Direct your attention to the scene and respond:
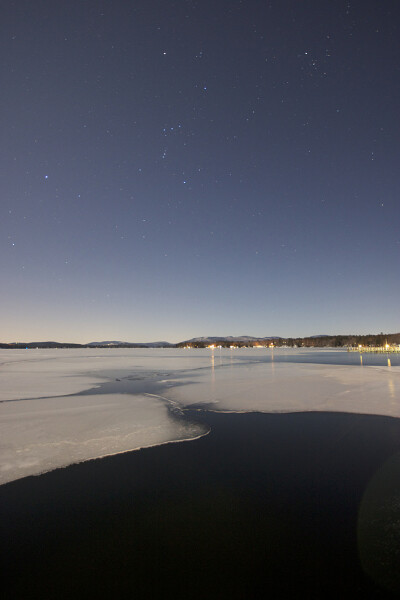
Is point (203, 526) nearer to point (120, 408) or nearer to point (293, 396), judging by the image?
point (120, 408)

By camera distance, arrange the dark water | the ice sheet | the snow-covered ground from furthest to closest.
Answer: the ice sheet
the snow-covered ground
the dark water

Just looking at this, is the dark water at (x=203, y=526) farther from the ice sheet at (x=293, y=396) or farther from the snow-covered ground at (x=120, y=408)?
the ice sheet at (x=293, y=396)

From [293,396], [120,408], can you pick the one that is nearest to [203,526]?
[120,408]

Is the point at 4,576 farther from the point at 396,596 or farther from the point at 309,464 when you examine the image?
the point at 309,464

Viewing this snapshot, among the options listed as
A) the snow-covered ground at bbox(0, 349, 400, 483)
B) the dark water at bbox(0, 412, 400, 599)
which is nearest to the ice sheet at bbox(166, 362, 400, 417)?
the snow-covered ground at bbox(0, 349, 400, 483)

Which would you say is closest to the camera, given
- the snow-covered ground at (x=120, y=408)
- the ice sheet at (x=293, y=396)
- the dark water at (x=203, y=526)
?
the dark water at (x=203, y=526)

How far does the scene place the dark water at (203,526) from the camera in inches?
120

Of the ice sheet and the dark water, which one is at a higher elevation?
the ice sheet

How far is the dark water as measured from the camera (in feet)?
10.00

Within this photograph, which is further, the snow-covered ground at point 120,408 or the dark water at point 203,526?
the snow-covered ground at point 120,408

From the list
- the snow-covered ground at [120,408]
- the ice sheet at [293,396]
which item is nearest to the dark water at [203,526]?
the snow-covered ground at [120,408]

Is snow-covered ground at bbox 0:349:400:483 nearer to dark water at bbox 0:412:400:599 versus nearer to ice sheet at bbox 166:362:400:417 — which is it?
ice sheet at bbox 166:362:400:417

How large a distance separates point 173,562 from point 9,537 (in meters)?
2.15

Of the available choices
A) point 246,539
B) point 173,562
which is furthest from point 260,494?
point 173,562
